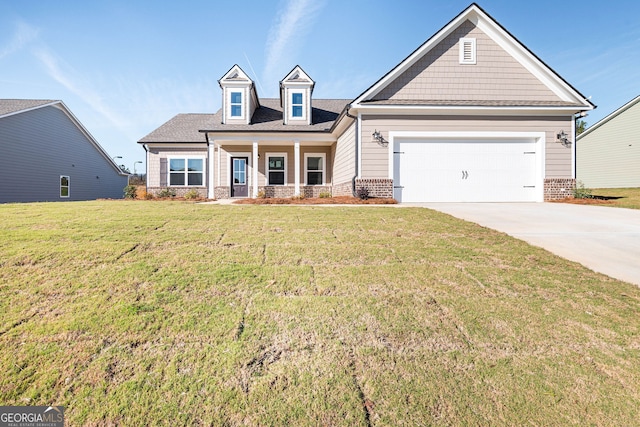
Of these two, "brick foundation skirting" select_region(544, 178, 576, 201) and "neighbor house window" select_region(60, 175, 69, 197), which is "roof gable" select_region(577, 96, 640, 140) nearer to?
"brick foundation skirting" select_region(544, 178, 576, 201)

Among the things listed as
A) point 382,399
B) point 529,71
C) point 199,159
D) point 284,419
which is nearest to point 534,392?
point 382,399

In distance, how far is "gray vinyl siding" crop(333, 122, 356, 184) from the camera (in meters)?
11.6

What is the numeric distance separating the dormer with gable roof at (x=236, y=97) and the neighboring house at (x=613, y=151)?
2570cm

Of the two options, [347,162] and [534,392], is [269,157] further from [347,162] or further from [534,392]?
[534,392]

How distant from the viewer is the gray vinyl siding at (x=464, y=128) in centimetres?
1091

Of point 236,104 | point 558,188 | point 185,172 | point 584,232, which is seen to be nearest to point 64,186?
point 185,172

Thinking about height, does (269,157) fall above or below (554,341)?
above

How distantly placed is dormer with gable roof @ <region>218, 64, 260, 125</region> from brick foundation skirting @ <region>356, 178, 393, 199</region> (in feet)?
25.2

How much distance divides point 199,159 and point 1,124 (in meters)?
9.58

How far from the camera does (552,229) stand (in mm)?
6113

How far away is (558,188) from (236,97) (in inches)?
581

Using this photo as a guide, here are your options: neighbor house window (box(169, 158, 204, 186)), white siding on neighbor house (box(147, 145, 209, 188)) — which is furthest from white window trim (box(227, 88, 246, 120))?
neighbor house window (box(169, 158, 204, 186))

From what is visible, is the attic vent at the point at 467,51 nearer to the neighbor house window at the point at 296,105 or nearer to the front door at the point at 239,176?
the neighbor house window at the point at 296,105

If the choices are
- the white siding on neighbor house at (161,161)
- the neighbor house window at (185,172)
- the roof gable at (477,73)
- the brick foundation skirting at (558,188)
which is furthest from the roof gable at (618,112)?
the neighbor house window at (185,172)
